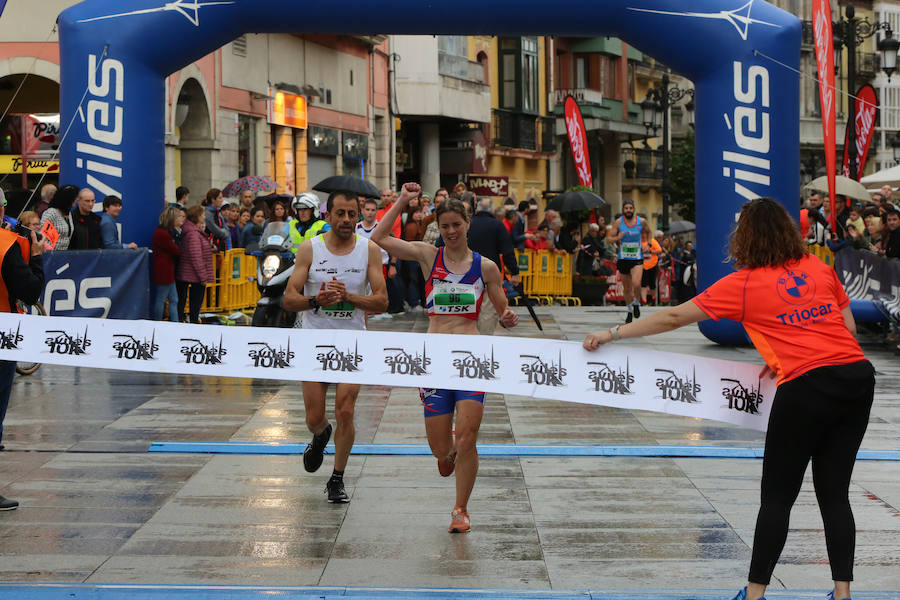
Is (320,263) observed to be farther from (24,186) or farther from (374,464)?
(24,186)

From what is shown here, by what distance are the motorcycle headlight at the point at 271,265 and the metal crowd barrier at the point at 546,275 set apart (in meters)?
10.0

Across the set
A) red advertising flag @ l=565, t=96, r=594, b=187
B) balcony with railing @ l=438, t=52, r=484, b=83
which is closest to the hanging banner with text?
red advertising flag @ l=565, t=96, r=594, b=187

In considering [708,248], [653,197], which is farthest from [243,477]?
[653,197]

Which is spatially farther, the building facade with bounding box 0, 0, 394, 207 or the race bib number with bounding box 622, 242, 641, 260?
the building facade with bounding box 0, 0, 394, 207

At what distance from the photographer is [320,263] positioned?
302 inches

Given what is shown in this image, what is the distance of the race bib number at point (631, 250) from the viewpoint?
1981 cm

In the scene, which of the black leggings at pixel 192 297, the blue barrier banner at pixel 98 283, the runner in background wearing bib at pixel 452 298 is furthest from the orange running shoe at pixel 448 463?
the black leggings at pixel 192 297

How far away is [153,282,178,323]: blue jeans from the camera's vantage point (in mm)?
15812

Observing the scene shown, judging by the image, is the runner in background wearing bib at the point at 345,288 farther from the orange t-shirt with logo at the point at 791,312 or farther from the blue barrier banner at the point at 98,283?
the blue barrier banner at the point at 98,283

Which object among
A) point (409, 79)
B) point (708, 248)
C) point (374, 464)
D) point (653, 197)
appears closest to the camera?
point (374, 464)

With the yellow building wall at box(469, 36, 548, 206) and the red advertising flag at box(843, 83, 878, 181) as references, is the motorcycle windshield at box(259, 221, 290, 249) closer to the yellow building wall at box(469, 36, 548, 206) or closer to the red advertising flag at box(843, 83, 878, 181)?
the red advertising flag at box(843, 83, 878, 181)

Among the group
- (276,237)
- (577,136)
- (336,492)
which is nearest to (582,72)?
(577,136)

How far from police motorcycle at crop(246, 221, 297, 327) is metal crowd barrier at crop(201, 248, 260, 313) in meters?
2.41

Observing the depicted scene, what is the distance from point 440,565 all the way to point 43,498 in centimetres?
266
